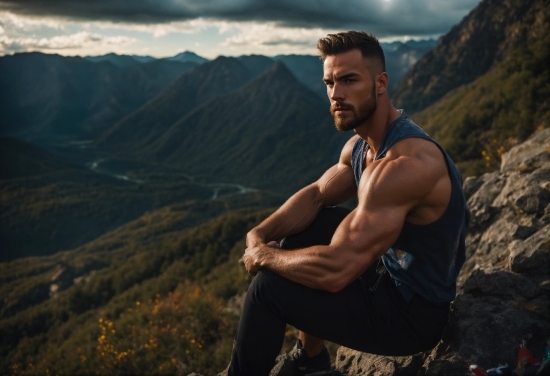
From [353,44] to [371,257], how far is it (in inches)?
90.5

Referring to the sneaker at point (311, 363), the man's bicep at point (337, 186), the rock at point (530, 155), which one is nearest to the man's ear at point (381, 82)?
the man's bicep at point (337, 186)

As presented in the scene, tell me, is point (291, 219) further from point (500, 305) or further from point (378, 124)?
point (500, 305)

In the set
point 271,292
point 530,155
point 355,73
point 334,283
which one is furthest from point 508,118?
point 271,292

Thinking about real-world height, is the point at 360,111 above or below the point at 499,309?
above

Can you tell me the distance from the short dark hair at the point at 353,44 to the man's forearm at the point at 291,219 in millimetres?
1881

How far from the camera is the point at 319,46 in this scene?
4934 millimetres

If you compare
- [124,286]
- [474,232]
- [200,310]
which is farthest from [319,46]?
[124,286]

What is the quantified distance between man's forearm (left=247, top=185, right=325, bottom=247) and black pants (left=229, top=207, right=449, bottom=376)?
1233 mm

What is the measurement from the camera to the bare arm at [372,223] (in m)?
3.83

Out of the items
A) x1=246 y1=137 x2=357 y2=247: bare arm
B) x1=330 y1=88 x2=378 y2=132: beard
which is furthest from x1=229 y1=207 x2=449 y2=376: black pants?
x1=330 y1=88 x2=378 y2=132: beard

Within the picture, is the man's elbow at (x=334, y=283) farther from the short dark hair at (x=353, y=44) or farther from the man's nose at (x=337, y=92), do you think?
the short dark hair at (x=353, y=44)

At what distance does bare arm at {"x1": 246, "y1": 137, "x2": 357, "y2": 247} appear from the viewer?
5.58 meters

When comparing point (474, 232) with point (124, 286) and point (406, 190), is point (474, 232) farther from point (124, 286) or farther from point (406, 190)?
point (124, 286)

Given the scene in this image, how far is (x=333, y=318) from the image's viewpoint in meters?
4.24
